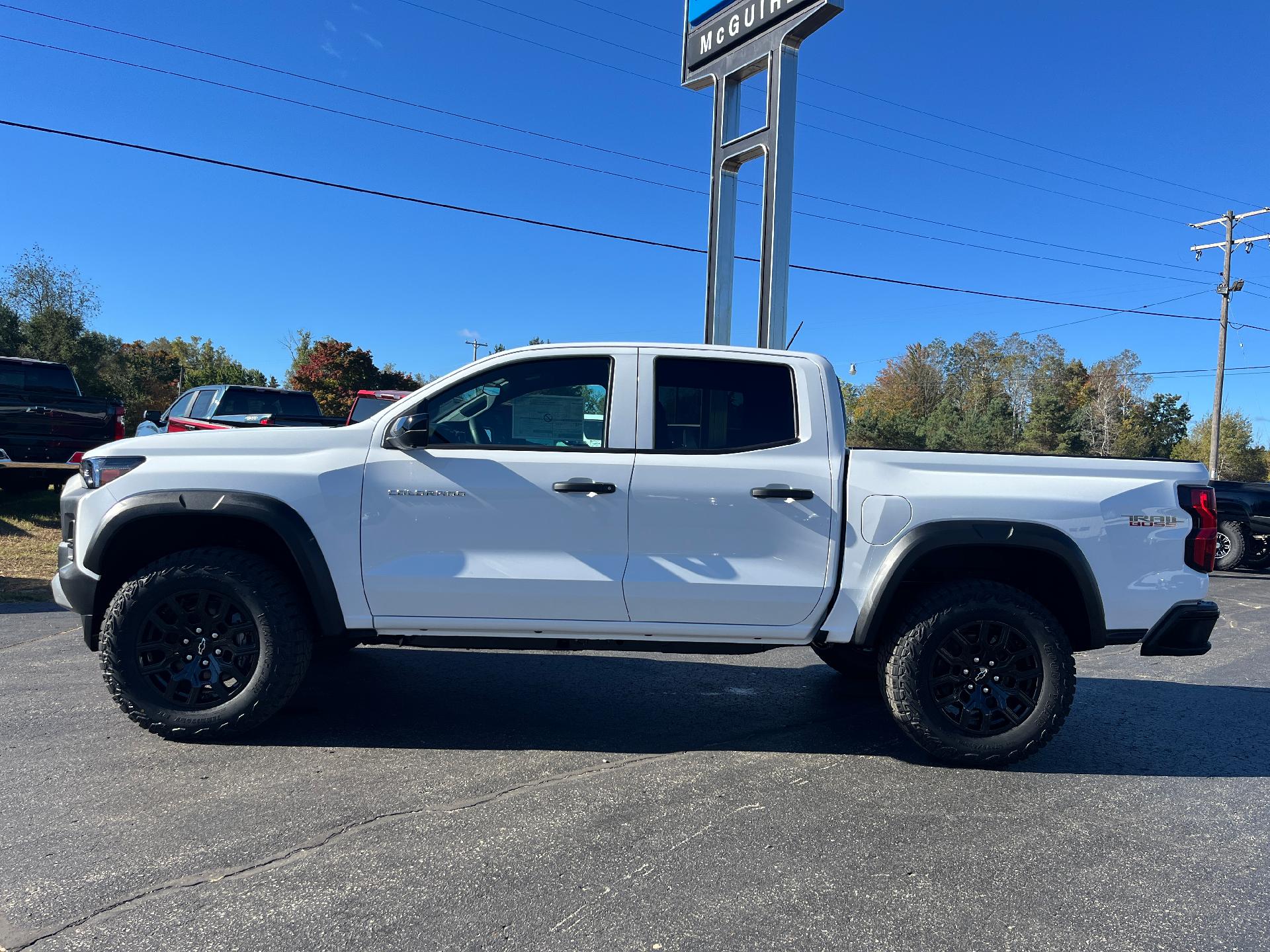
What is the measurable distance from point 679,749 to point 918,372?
86170 mm

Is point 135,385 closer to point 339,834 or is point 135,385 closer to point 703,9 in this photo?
point 703,9

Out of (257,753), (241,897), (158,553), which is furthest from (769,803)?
(158,553)

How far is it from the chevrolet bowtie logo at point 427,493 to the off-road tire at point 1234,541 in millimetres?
13052

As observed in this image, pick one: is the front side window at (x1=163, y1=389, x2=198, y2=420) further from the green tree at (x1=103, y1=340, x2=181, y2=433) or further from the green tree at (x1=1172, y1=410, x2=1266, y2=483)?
the green tree at (x1=1172, y1=410, x2=1266, y2=483)

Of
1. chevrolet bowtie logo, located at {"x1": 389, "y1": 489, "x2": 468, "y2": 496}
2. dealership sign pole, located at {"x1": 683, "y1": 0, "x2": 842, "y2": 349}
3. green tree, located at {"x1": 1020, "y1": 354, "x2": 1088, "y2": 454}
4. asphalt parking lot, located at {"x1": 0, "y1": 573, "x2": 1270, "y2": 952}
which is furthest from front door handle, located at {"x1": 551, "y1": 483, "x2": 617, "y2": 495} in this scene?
green tree, located at {"x1": 1020, "y1": 354, "x2": 1088, "y2": 454}

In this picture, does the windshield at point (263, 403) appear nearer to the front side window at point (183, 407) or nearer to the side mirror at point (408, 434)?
the front side window at point (183, 407)

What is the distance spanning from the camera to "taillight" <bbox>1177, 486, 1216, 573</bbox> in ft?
12.9

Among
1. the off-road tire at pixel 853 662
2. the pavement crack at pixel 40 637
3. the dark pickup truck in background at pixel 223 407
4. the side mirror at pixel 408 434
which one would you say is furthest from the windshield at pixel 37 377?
the off-road tire at pixel 853 662

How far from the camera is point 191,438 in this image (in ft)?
13.2

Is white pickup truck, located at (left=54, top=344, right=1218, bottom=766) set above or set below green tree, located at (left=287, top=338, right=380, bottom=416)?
below

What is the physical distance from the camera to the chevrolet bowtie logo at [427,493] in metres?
3.88

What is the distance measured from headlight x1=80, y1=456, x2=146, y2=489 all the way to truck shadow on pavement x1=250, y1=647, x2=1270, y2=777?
1393 mm

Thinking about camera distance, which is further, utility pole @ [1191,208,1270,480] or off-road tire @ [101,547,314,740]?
utility pole @ [1191,208,1270,480]

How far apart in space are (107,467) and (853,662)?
423cm
